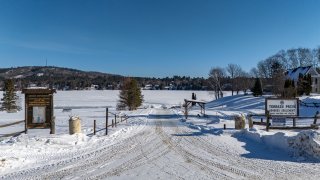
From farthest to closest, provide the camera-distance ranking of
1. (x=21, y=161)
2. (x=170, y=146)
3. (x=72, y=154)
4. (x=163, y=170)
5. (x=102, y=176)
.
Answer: (x=170, y=146)
(x=72, y=154)
(x=21, y=161)
(x=163, y=170)
(x=102, y=176)

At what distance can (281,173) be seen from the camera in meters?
11.1

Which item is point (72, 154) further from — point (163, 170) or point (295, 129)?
point (295, 129)

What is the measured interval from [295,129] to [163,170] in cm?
1290

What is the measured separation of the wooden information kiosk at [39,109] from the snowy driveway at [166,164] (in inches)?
178

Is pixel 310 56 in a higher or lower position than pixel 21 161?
higher

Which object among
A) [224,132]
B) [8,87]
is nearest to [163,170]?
[224,132]

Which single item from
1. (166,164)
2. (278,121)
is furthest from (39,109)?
(278,121)

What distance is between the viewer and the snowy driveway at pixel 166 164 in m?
10.7

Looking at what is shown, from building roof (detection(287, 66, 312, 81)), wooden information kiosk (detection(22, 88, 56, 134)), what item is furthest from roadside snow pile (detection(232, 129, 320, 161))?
building roof (detection(287, 66, 312, 81))

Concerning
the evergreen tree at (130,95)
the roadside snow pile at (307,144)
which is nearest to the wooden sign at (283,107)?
the roadside snow pile at (307,144)

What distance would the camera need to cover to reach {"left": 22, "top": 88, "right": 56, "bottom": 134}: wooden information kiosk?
1977 centimetres

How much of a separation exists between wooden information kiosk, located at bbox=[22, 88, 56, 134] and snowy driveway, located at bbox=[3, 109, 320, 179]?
4.52 m

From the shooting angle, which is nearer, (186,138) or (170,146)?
(170,146)

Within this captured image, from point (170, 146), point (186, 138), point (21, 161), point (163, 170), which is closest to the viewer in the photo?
point (163, 170)
